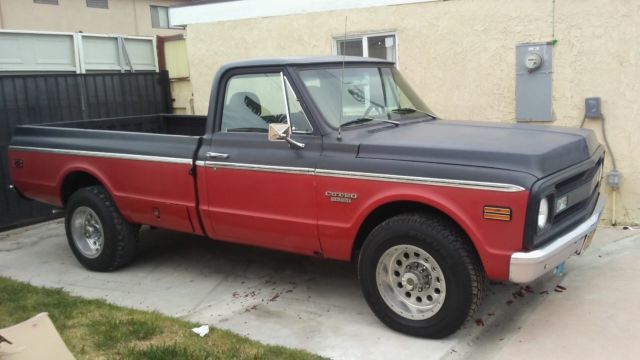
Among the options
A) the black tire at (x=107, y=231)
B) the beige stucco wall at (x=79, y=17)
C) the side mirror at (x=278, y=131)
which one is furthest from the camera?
the beige stucco wall at (x=79, y=17)

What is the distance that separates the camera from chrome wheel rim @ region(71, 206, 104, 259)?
6172mm

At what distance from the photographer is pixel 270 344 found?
4305mm

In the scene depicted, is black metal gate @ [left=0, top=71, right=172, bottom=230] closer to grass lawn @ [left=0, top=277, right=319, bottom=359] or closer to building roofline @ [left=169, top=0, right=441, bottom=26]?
building roofline @ [left=169, top=0, right=441, bottom=26]

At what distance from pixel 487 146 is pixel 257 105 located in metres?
1.94

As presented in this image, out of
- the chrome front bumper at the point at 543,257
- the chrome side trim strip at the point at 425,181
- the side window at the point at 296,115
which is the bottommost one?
the chrome front bumper at the point at 543,257

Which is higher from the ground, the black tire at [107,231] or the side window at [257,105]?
the side window at [257,105]

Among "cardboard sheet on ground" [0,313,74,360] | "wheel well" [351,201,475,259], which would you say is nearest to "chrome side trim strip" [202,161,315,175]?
"wheel well" [351,201,475,259]

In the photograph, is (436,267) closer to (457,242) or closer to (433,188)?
(457,242)

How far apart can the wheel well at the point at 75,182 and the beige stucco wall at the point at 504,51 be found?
3542 mm

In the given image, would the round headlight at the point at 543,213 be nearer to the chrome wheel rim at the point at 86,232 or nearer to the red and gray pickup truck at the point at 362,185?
the red and gray pickup truck at the point at 362,185

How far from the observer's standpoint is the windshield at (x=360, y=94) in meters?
4.83

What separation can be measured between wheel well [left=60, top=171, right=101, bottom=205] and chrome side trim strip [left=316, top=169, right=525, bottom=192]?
9.45 feet

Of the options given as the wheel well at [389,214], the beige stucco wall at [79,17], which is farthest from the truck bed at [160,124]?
the beige stucco wall at [79,17]

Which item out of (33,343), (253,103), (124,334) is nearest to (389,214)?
(253,103)
